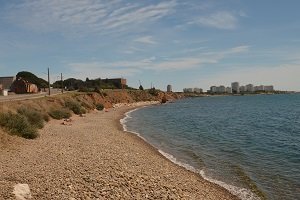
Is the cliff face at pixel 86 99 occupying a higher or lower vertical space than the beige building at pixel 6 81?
lower

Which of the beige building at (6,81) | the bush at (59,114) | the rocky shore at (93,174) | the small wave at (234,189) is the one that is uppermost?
the beige building at (6,81)

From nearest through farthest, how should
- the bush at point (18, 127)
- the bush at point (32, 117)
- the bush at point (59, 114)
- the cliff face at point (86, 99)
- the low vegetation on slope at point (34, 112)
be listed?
the bush at point (18, 127)
the low vegetation on slope at point (34, 112)
the bush at point (32, 117)
the cliff face at point (86, 99)
the bush at point (59, 114)

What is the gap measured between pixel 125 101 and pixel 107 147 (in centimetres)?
9782

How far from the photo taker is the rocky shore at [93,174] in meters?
14.5

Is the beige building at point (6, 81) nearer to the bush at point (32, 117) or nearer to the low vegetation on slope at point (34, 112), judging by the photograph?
the low vegetation on slope at point (34, 112)

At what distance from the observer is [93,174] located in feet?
56.0

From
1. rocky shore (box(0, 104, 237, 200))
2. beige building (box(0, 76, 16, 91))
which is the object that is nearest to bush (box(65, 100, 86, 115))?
rocky shore (box(0, 104, 237, 200))

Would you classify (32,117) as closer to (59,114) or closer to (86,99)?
(59,114)

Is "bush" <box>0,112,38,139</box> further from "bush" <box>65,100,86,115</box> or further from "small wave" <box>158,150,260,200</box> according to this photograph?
"bush" <box>65,100,86,115</box>

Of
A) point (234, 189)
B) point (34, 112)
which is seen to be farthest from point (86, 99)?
point (234, 189)

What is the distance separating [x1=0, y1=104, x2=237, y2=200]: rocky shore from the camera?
47.7 feet

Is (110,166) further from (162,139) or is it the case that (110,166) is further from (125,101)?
(125,101)

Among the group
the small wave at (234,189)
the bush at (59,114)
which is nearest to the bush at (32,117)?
the bush at (59,114)

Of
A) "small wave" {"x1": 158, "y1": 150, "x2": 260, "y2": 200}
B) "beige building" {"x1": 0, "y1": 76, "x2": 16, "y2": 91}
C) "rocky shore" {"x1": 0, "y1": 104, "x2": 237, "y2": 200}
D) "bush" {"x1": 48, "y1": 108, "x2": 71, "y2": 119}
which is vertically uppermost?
"beige building" {"x1": 0, "y1": 76, "x2": 16, "y2": 91}
